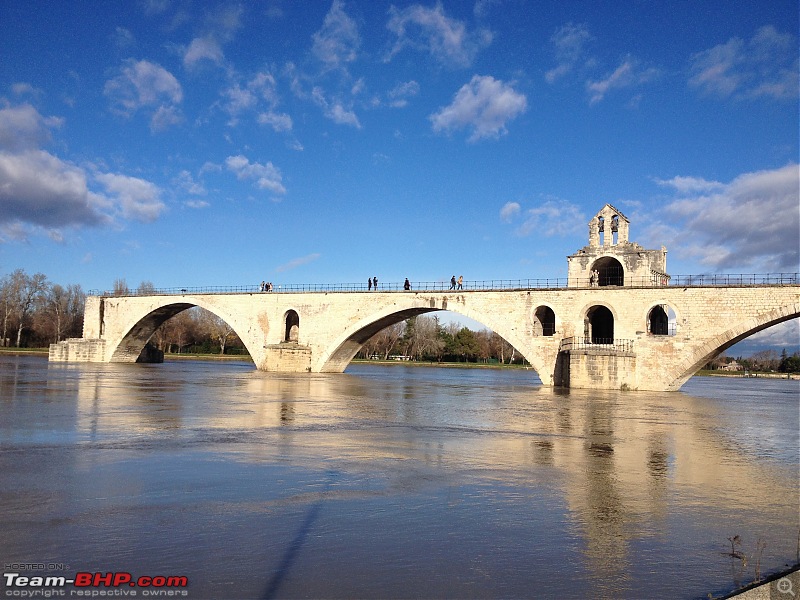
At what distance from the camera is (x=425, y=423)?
16750 mm

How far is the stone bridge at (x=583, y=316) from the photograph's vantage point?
105ft

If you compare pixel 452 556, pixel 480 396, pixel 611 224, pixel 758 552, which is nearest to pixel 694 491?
pixel 758 552

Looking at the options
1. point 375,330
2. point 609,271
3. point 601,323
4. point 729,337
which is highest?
point 609,271

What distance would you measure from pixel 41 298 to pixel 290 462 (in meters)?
84.6

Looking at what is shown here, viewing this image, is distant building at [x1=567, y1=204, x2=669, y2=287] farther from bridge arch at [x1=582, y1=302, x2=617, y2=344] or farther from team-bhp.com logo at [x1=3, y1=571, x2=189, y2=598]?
team-bhp.com logo at [x1=3, y1=571, x2=189, y2=598]

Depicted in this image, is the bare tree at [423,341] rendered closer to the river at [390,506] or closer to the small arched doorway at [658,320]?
the small arched doorway at [658,320]

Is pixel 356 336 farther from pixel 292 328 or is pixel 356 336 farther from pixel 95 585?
pixel 95 585

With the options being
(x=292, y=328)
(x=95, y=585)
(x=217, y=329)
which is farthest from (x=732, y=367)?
(x=95, y=585)

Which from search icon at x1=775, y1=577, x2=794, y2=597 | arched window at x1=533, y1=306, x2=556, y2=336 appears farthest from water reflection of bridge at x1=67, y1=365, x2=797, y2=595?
arched window at x1=533, y1=306, x2=556, y2=336

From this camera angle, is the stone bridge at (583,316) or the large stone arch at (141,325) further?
the large stone arch at (141,325)

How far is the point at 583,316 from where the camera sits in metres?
35.6

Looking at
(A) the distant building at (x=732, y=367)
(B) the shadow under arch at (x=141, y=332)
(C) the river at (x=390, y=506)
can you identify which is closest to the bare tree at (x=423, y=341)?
(B) the shadow under arch at (x=141, y=332)

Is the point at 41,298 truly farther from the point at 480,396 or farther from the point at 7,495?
the point at 7,495

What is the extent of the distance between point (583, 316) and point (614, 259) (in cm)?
502
